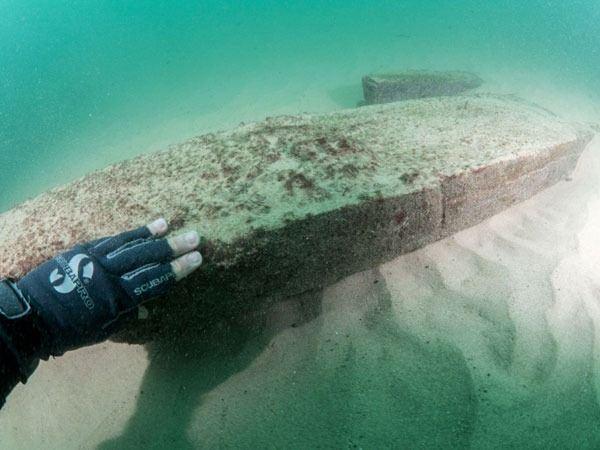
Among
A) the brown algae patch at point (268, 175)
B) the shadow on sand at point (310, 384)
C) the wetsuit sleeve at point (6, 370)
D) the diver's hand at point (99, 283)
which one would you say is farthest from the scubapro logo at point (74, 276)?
the shadow on sand at point (310, 384)

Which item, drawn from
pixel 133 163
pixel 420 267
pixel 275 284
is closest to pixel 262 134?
pixel 133 163

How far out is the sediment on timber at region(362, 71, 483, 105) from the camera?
241 inches

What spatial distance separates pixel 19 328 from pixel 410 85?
631 cm

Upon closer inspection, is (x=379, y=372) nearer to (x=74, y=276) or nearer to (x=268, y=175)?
(x=268, y=175)

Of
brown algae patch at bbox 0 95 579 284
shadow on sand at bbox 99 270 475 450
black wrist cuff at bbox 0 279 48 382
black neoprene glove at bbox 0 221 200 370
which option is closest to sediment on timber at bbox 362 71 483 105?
brown algae patch at bbox 0 95 579 284

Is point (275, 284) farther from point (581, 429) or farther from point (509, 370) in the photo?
point (581, 429)

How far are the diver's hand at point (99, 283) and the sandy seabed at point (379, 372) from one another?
2.15 ft

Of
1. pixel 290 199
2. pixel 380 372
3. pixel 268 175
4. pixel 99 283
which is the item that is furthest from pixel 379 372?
pixel 99 283

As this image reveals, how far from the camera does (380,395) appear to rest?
1.86 meters

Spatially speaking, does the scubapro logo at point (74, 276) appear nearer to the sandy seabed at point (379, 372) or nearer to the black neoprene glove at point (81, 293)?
the black neoprene glove at point (81, 293)

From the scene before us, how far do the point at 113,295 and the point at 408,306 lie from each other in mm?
1635

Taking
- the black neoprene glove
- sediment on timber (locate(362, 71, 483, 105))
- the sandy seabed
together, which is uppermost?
the black neoprene glove

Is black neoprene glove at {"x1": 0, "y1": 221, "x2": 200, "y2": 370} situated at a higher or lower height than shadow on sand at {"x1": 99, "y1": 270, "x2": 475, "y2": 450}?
higher

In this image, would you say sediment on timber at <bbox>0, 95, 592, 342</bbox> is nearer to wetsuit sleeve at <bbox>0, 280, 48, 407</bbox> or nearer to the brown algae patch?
the brown algae patch
